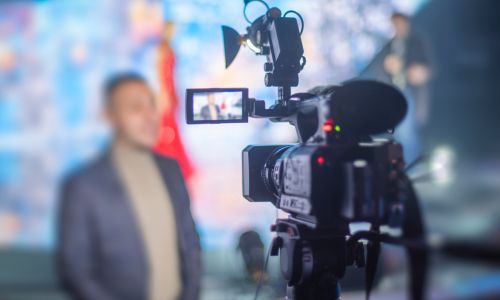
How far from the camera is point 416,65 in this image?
9.81 feet

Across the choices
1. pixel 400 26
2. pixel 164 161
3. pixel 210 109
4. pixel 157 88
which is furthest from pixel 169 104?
pixel 400 26

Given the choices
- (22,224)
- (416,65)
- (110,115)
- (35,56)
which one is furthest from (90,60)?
(416,65)

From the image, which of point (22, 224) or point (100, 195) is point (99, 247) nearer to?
point (100, 195)

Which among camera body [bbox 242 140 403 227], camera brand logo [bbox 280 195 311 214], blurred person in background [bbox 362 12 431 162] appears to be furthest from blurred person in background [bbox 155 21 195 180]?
blurred person in background [bbox 362 12 431 162]

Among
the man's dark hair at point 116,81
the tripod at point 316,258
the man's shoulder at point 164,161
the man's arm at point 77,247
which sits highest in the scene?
the man's dark hair at point 116,81

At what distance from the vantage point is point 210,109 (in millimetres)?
1459

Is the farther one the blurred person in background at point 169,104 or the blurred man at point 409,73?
the blurred man at point 409,73

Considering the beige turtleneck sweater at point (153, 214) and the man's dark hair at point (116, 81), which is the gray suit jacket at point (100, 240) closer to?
the beige turtleneck sweater at point (153, 214)

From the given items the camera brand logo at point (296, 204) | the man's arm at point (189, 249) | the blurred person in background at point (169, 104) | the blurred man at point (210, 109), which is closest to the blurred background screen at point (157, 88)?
the blurred person in background at point (169, 104)

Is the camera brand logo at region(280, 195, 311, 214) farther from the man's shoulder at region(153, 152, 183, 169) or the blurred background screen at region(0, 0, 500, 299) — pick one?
the blurred background screen at region(0, 0, 500, 299)

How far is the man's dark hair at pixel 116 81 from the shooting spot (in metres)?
1.18

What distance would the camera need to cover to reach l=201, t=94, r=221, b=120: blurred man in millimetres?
1456

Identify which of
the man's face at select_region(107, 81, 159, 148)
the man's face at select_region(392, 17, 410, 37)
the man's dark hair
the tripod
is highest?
the man's face at select_region(392, 17, 410, 37)

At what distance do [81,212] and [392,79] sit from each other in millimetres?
1949
